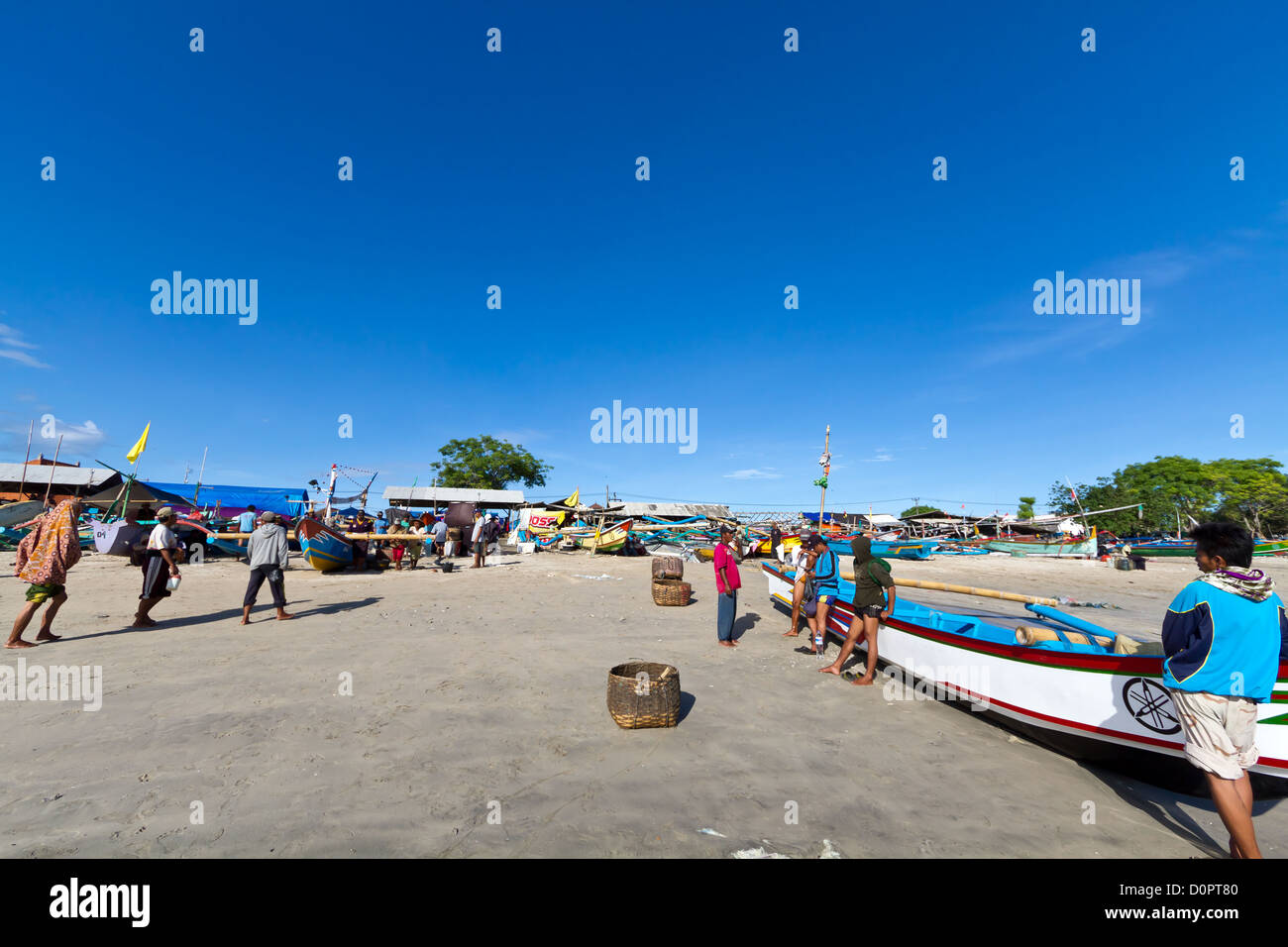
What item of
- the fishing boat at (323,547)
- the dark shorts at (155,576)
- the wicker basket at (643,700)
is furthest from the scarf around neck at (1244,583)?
the fishing boat at (323,547)

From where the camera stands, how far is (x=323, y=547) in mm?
17203

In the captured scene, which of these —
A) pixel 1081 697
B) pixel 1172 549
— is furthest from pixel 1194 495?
pixel 1081 697

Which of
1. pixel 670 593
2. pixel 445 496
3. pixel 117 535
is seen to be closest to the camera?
pixel 670 593

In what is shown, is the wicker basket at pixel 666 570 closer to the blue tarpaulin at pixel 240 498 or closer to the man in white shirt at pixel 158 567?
the man in white shirt at pixel 158 567

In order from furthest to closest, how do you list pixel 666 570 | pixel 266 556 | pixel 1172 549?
pixel 1172 549, pixel 666 570, pixel 266 556

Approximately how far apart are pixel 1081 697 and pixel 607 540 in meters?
26.8

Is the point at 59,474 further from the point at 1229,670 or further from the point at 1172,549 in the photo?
the point at 1172,549

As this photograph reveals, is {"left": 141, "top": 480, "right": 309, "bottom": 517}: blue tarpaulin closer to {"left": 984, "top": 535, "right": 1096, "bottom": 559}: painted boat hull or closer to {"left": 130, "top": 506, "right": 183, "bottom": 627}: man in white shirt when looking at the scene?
{"left": 130, "top": 506, "right": 183, "bottom": 627}: man in white shirt

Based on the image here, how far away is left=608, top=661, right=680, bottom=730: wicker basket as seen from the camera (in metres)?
5.20

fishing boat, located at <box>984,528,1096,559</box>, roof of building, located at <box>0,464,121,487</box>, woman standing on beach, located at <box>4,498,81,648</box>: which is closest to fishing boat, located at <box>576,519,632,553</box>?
woman standing on beach, located at <box>4,498,81,648</box>

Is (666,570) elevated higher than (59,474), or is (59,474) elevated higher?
(59,474)
